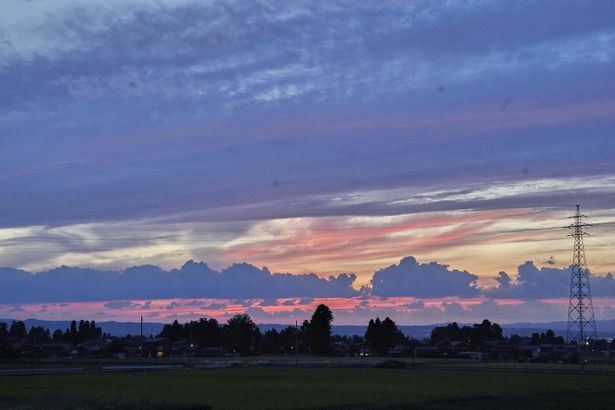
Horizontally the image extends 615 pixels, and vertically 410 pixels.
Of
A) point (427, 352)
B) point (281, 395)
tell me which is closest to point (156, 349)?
point (427, 352)

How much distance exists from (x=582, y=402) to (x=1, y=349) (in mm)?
119344

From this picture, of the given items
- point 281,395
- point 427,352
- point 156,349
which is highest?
point 281,395

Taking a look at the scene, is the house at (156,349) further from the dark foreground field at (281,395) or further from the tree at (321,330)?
the dark foreground field at (281,395)

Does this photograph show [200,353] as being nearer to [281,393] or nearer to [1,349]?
[1,349]

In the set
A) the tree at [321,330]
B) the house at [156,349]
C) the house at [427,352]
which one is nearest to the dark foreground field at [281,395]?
the house at [156,349]

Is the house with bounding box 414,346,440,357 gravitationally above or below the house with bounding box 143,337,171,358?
below

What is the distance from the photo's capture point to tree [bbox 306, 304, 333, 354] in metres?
195

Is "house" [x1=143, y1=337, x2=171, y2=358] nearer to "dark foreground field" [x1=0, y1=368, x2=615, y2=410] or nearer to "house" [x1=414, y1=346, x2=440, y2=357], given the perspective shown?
"house" [x1=414, y1=346, x2=440, y2=357]

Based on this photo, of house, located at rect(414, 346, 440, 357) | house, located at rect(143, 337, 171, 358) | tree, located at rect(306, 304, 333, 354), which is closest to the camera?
house, located at rect(414, 346, 440, 357)

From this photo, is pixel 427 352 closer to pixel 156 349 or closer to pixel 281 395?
pixel 156 349

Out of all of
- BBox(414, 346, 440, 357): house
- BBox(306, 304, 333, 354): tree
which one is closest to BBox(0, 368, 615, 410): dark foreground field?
BBox(414, 346, 440, 357): house

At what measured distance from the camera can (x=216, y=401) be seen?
4453cm

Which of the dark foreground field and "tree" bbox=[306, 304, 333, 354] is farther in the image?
"tree" bbox=[306, 304, 333, 354]

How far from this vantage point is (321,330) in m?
196
